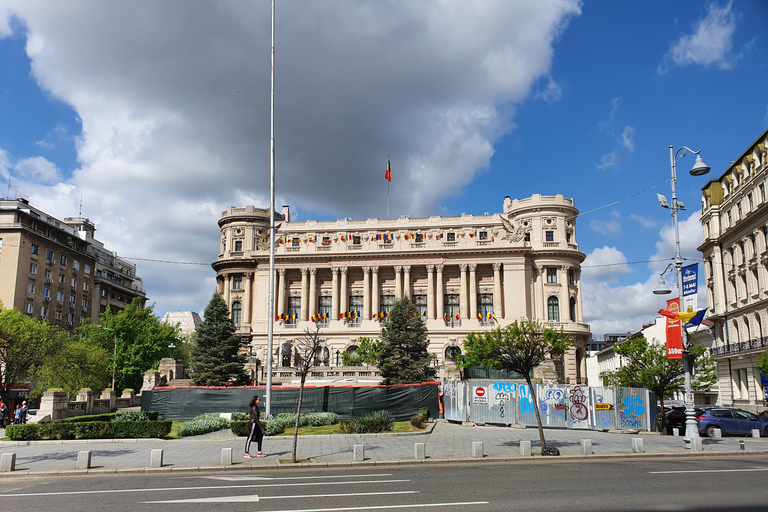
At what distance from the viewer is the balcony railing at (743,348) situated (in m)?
49.4

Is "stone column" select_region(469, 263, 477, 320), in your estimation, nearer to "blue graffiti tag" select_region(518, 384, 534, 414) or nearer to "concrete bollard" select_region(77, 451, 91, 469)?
"blue graffiti tag" select_region(518, 384, 534, 414)

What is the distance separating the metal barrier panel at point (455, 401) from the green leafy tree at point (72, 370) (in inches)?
1382

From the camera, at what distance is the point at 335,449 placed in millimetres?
22156

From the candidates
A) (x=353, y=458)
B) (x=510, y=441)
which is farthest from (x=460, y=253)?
(x=353, y=458)

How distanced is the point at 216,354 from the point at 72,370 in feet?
47.5

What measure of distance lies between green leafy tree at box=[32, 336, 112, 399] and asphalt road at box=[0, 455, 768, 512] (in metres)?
40.2

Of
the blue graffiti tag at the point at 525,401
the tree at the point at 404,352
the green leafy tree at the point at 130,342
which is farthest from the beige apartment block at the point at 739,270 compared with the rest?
the green leafy tree at the point at 130,342

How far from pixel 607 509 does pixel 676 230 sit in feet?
59.1

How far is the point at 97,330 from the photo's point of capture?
227 ft

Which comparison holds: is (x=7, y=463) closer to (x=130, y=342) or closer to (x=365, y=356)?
(x=365, y=356)

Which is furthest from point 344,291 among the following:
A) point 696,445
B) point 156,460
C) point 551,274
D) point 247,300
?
point 156,460

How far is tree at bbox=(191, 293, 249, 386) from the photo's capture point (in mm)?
48631

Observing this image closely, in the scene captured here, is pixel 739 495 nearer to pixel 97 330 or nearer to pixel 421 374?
pixel 421 374

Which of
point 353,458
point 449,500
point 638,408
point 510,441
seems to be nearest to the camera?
point 449,500
